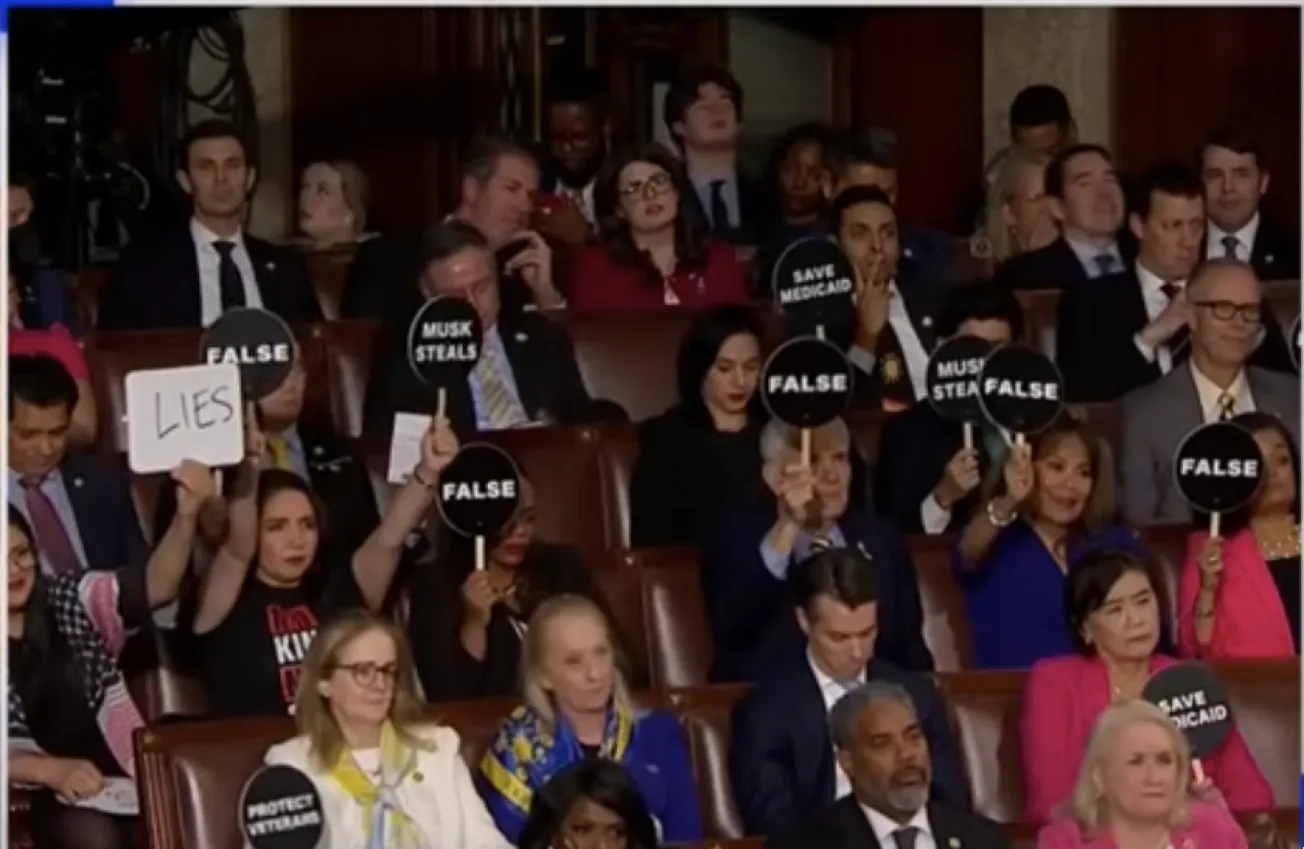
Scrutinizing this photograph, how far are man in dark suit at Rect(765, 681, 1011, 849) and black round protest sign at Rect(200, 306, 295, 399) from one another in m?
1.10

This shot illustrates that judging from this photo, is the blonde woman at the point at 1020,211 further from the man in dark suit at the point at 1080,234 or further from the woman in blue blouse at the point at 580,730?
the woman in blue blouse at the point at 580,730

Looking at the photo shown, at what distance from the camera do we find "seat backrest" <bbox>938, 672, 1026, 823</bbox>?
16.2 ft

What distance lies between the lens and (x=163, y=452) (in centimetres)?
477

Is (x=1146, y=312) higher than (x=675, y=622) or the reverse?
higher

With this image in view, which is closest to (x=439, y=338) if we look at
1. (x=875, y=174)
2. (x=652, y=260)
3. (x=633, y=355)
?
(x=633, y=355)

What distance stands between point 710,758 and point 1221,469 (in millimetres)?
984

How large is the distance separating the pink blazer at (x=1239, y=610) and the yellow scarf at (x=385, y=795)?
4.69 feet

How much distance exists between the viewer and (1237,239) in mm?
6758

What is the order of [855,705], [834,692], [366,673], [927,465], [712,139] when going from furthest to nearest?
1. [712,139]
2. [927,465]
3. [834,692]
4. [855,705]
5. [366,673]

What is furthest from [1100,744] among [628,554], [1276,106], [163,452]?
[1276,106]

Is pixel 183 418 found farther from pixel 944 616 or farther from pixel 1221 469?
pixel 1221 469

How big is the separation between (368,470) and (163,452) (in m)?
0.70

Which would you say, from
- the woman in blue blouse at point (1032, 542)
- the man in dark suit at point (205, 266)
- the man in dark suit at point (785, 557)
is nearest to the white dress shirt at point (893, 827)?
the man in dark suit at point (785, 557)

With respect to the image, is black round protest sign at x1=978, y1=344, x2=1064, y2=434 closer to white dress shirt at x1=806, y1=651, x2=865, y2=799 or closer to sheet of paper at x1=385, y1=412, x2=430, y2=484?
white dress shirt at x1=806, y1=651, x2=865, y2=799
